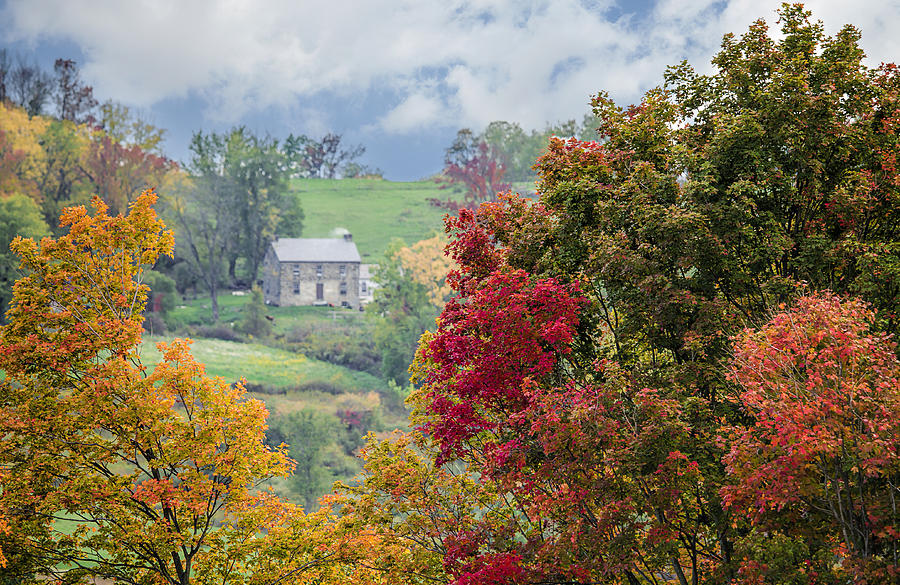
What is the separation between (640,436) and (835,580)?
106 inches

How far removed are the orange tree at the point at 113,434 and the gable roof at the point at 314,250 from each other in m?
61.7

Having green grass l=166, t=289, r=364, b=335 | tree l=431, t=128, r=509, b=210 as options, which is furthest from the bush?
tree l=431, t=128, r=509, b=210

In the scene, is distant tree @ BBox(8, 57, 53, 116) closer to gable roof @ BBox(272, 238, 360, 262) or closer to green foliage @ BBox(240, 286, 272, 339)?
gable roof @ BBox(272, 238, 360, 262)

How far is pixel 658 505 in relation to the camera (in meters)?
9.13

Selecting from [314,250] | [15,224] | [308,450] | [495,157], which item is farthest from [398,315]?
[495,157]

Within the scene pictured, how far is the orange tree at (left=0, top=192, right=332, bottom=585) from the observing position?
12.0 m

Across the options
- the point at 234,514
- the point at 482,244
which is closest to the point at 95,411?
the point at 234,514

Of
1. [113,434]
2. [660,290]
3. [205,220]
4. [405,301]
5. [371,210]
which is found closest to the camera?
[660,290]

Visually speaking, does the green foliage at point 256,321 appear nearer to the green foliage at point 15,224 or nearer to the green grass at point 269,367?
the green grass at point 269,367

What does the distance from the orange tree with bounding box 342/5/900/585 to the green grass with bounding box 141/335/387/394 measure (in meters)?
40.6

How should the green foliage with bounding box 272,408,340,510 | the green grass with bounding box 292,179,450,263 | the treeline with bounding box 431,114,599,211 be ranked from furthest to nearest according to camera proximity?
the green grass with bounding box 292,179,450,263 → the treeline with bounding box 431,114,599,211 → the green foliage with bounding box 272,408,340,510

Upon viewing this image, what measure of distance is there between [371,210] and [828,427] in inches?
3902

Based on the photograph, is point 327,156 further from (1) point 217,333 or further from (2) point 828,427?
(2) point 828,427

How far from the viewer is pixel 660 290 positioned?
9961mm
